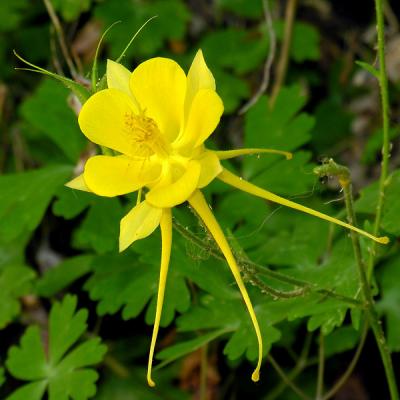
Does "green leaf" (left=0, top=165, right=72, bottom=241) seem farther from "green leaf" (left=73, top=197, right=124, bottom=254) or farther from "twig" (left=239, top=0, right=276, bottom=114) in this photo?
"twig" (left=239, top=0, right=276, bottom=114)

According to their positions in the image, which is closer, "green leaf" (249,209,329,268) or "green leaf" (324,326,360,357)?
"green leaf" (249,209,329,268)

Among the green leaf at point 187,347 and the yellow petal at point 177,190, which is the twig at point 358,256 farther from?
the green leaf at point 187,347

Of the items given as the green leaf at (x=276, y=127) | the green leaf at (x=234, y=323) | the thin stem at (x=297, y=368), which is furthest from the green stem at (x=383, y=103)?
the thin stem at (x=297, y=368)

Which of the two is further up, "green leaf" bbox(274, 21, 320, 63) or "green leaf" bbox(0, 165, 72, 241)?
"green leaf" bbox(274, 21, 320, 63)

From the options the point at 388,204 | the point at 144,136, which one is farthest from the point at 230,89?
the point at 144,136

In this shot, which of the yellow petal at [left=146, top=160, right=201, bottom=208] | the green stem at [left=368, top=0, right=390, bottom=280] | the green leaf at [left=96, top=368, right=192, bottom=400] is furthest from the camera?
the green leaf at [left=96, top=368, right=192, bottom=400]

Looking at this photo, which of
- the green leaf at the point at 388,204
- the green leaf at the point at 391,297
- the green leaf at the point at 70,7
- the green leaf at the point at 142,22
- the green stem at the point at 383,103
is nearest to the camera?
the green stem at the point at 383,103

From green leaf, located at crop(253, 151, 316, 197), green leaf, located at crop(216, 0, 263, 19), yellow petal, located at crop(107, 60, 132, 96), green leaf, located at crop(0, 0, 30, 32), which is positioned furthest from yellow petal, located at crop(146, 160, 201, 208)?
green leaf, located at crop(216, 0, 263, 19)

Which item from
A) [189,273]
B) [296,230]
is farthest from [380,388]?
[189,273]

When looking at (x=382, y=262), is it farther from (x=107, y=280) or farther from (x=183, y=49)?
(x=183, y=49)
